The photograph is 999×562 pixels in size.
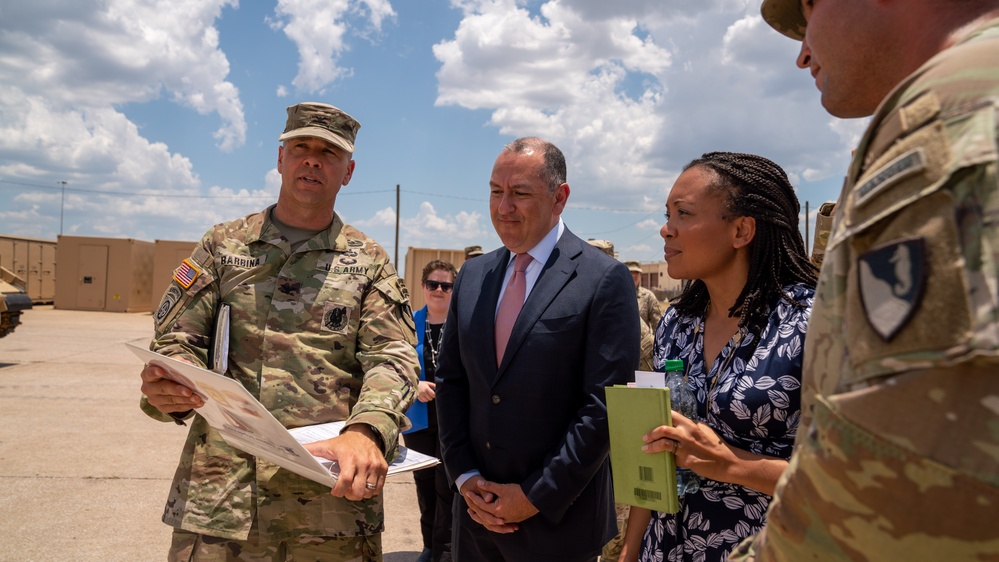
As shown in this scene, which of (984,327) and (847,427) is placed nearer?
(984,327)

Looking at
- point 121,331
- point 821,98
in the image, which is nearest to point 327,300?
point 821,98

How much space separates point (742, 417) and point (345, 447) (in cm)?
122

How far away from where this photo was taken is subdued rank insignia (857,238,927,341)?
747 millimetres

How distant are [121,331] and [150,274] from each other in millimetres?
8827

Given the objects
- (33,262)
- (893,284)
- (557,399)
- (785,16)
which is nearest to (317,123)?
(557,399)

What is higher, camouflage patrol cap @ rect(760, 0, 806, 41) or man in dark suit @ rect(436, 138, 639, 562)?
camouflage patrol cap @ rect(760, 0, 806, 41)

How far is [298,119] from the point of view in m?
2.79

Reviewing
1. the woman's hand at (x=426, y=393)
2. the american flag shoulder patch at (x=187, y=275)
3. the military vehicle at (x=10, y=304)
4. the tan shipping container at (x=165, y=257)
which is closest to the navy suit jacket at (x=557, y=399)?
the american flag shoulder patch at (x=187, y=275)

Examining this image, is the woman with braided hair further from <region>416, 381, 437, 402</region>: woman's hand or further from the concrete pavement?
the concrete pavement

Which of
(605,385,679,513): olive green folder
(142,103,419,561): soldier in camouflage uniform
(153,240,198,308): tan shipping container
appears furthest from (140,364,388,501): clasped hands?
(153,240,198,308): tan shipping container

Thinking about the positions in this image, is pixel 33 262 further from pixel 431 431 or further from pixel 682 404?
pixel 682 404

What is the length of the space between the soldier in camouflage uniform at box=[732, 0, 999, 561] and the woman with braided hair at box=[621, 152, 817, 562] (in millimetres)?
1072

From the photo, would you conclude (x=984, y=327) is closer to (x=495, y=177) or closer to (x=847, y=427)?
(x=847, y=427)

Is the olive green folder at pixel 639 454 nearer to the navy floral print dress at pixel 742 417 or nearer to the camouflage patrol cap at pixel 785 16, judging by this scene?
the navy floral print dress at pixel 742 417
